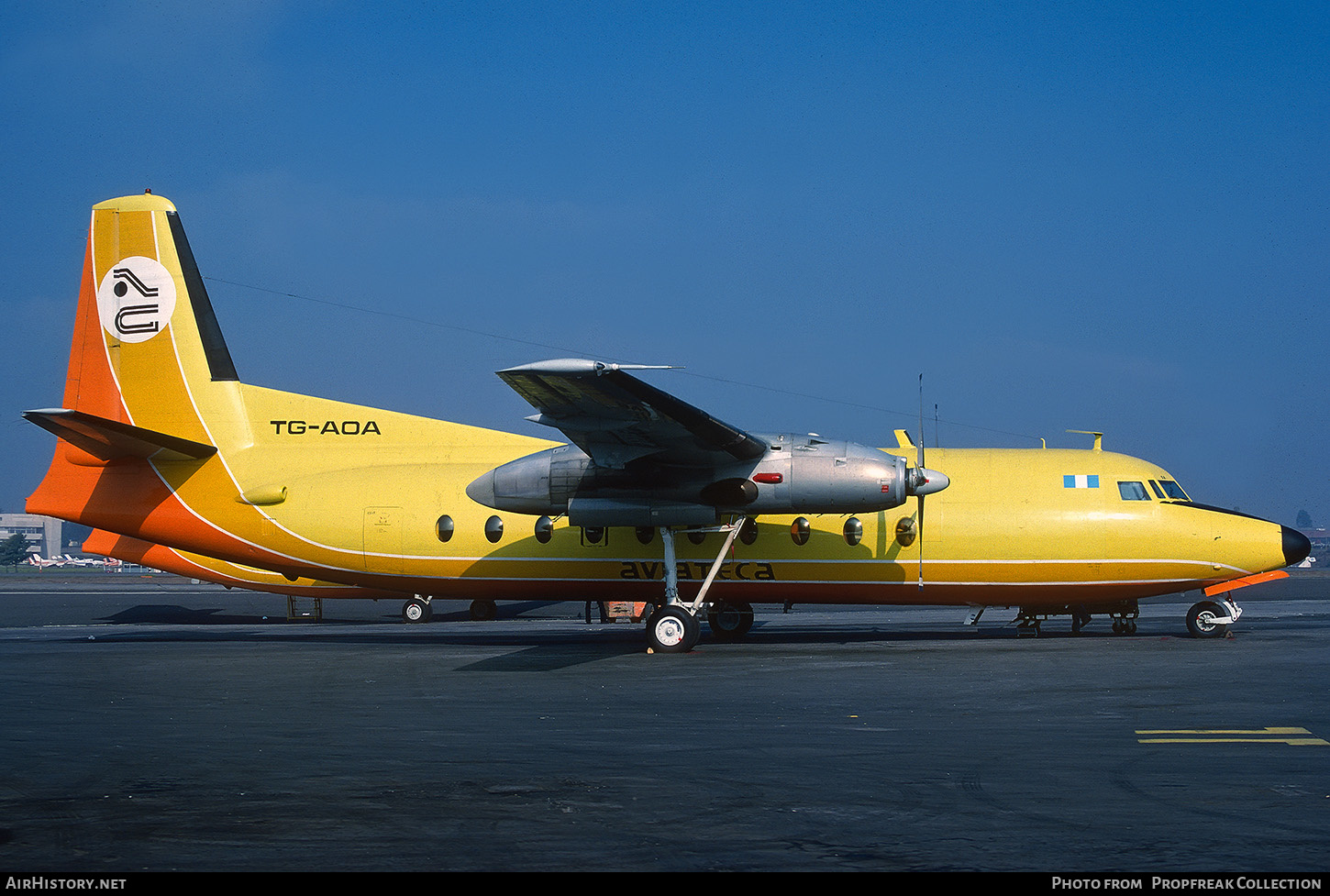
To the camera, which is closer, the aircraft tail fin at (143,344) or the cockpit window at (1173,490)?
the cockpit window at (1173,490)

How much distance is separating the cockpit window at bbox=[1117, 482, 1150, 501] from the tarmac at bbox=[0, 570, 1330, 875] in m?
2.81

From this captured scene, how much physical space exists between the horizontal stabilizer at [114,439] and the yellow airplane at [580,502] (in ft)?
0.20

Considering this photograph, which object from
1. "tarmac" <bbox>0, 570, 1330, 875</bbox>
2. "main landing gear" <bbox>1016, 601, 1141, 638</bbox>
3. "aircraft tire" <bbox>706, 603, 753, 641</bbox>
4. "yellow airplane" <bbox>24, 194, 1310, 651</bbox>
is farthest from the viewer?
"aircraft tire" <bbox>706, 603, 753, 641</bbox>

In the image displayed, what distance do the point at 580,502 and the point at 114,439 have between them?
9.40 metres

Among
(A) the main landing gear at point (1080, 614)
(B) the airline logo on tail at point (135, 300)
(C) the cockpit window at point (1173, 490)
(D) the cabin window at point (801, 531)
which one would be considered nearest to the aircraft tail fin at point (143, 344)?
(B) the airline logo on tail at point (135, 300)

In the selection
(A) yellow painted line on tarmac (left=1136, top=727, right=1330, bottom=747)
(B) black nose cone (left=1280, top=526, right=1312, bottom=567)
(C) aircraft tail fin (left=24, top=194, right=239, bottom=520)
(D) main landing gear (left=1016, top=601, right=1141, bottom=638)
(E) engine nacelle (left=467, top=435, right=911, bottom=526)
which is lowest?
(A) yellow painted line on tarmac (left=1136, top=727, right=1330, bottom=747)

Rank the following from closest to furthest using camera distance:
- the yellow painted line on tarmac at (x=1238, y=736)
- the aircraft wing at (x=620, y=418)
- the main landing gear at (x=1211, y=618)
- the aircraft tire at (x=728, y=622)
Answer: the yellow painted line on tarmac at (x=1238, y=736) → the aircraft wing at (x=620, y=418) → the main landing gear at (x=1211, y=618) → the aircraft tire at (x=728, y=622)

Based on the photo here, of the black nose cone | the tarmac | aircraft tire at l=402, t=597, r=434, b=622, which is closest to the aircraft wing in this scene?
the tarmac

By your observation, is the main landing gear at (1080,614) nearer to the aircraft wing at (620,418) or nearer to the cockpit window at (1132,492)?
the cockpit window at (1132,492)

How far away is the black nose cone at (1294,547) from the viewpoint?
69.8 ft

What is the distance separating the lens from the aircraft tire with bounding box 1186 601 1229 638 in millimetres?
21703

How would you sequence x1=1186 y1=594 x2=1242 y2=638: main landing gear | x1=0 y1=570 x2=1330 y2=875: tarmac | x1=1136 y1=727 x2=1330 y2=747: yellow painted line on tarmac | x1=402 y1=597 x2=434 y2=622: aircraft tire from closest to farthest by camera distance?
x1=0 y1=570 x2=1330 y2=875: tarmac → x1=1136 y1=727 x2=1330 y2=747: yellow painted line on tarmac → x1=1186 y1=594 x2=1242 y2=638: main landing gear → x1=402 y1=597 x2=434 y2=622: aircraft tire

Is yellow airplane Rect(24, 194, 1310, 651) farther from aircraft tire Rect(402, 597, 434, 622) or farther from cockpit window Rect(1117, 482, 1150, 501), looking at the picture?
aircraft tire Rect(402, 597, 434, 622)
